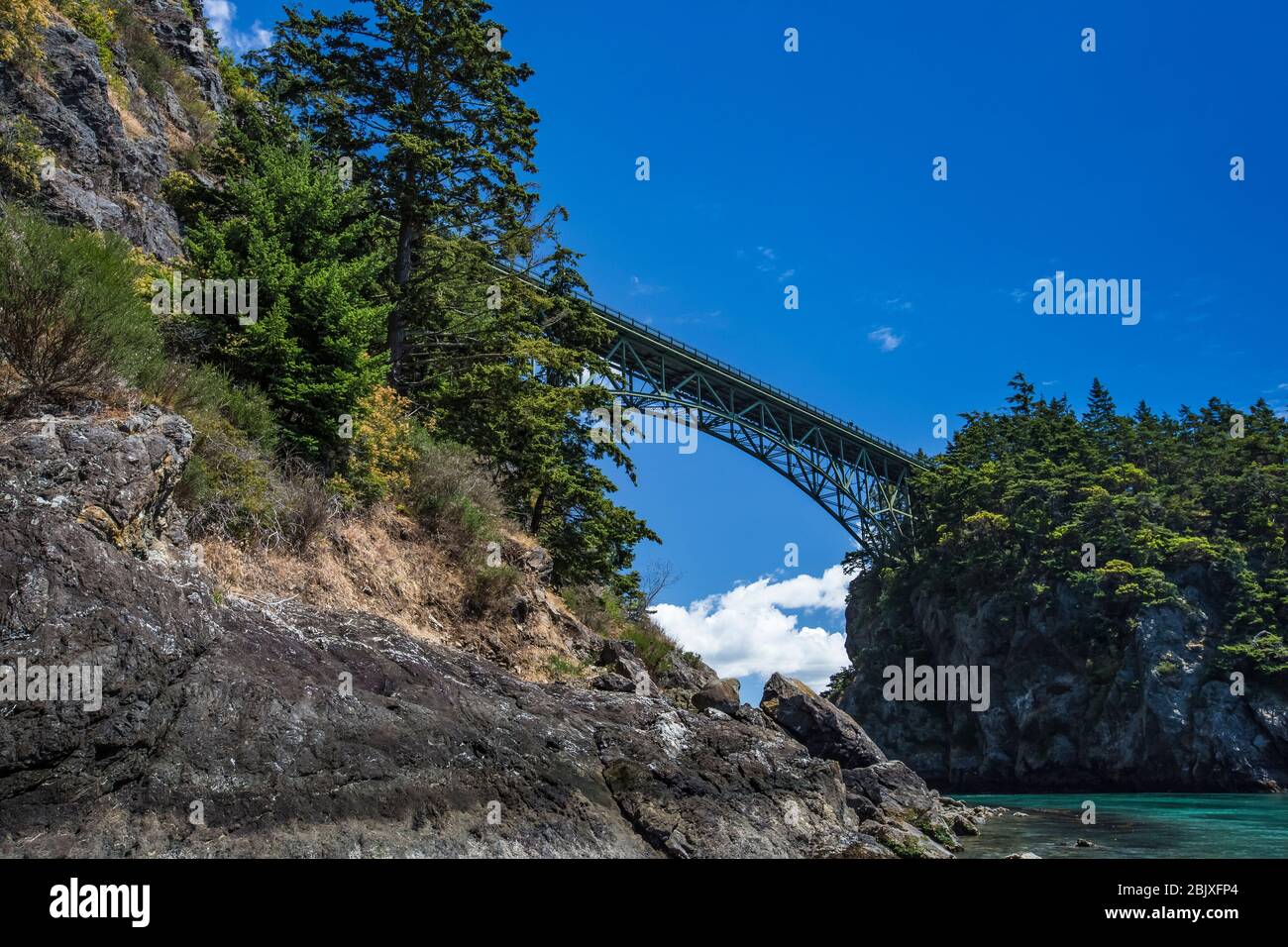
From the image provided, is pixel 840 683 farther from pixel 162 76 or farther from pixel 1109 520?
pixel 162 76

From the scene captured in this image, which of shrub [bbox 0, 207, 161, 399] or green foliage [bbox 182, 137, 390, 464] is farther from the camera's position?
green foliage [bbox 182, 137, 390, 464]

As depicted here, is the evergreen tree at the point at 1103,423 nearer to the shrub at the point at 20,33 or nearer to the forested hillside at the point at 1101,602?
the forested hillside at the point at 1101,602

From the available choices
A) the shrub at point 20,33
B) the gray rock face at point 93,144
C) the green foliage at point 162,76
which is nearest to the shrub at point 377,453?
the gray rock face at point 93,144

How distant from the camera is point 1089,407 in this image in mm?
54094

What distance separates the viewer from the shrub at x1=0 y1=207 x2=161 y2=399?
688cm

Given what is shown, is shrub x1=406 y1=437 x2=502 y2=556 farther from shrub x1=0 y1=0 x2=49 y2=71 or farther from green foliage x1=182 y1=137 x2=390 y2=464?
shrub x1=0 y1=0 x2=49 y2=71

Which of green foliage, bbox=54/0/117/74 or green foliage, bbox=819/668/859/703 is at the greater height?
green foliage, bbox=54/0/117/74

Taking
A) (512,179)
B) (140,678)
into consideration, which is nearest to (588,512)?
(512,179)

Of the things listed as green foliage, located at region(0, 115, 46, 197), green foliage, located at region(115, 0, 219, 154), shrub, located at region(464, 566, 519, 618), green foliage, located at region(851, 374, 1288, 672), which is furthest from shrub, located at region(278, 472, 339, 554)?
green foliage, located at region(851, 374, 1288, 672)

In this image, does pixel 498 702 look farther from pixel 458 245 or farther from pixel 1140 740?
pixel 1140 740

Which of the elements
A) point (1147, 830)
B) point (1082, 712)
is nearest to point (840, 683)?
point (1082, 712)

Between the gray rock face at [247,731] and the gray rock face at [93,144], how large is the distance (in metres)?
7.00

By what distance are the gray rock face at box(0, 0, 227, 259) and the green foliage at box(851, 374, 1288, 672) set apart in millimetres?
38589
